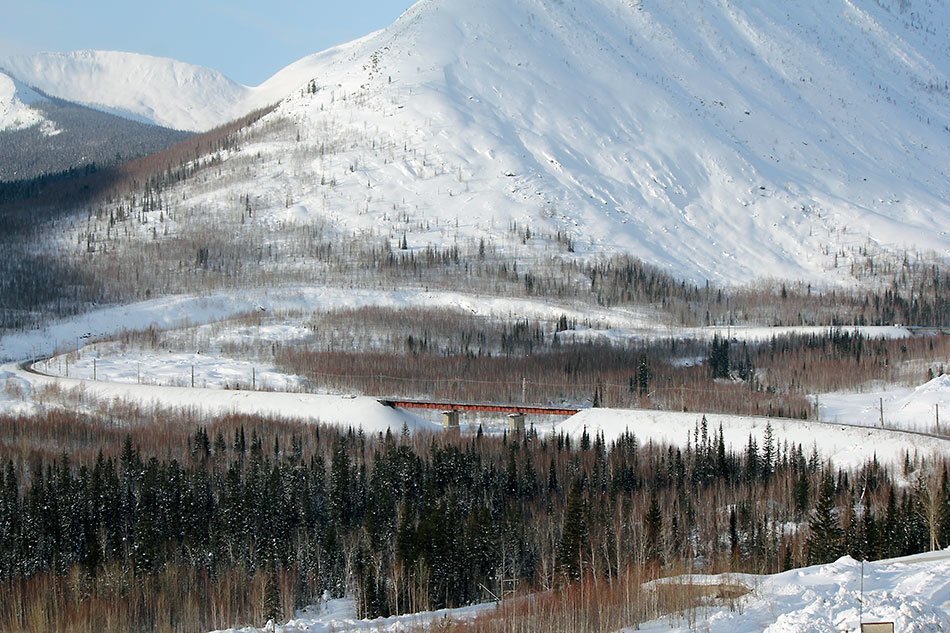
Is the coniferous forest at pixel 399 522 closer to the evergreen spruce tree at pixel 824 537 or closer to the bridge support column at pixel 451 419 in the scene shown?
the evergreen spruce tree at pixel 824 537

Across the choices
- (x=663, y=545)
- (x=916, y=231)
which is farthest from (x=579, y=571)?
(x=916, y=231)

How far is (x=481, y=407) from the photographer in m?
102

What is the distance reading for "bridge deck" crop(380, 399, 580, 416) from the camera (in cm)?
10100

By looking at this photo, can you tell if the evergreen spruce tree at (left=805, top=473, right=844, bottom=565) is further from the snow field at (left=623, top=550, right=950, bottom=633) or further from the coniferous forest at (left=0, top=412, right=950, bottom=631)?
the snow field at (left=623, top=550, right=950, bottom=633)

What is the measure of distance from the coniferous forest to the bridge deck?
1627 cm

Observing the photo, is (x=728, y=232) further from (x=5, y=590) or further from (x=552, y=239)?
(x=5, y=590)

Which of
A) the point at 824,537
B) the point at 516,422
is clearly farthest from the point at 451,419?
the point at 824,537

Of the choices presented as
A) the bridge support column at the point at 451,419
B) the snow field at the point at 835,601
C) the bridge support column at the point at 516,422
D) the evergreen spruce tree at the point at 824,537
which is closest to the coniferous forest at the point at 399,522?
the evergreen spruce tree at the point at 824,537

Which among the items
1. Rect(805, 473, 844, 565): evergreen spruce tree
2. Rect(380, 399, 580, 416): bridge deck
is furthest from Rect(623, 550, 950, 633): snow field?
Rect(380, 399, 580, 416): bridge deck

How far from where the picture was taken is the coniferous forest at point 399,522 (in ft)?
175

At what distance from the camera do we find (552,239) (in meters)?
178

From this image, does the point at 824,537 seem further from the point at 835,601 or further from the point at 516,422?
the point at 516,422

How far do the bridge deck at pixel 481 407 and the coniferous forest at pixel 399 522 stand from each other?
16.3 m

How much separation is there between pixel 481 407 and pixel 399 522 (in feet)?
130
